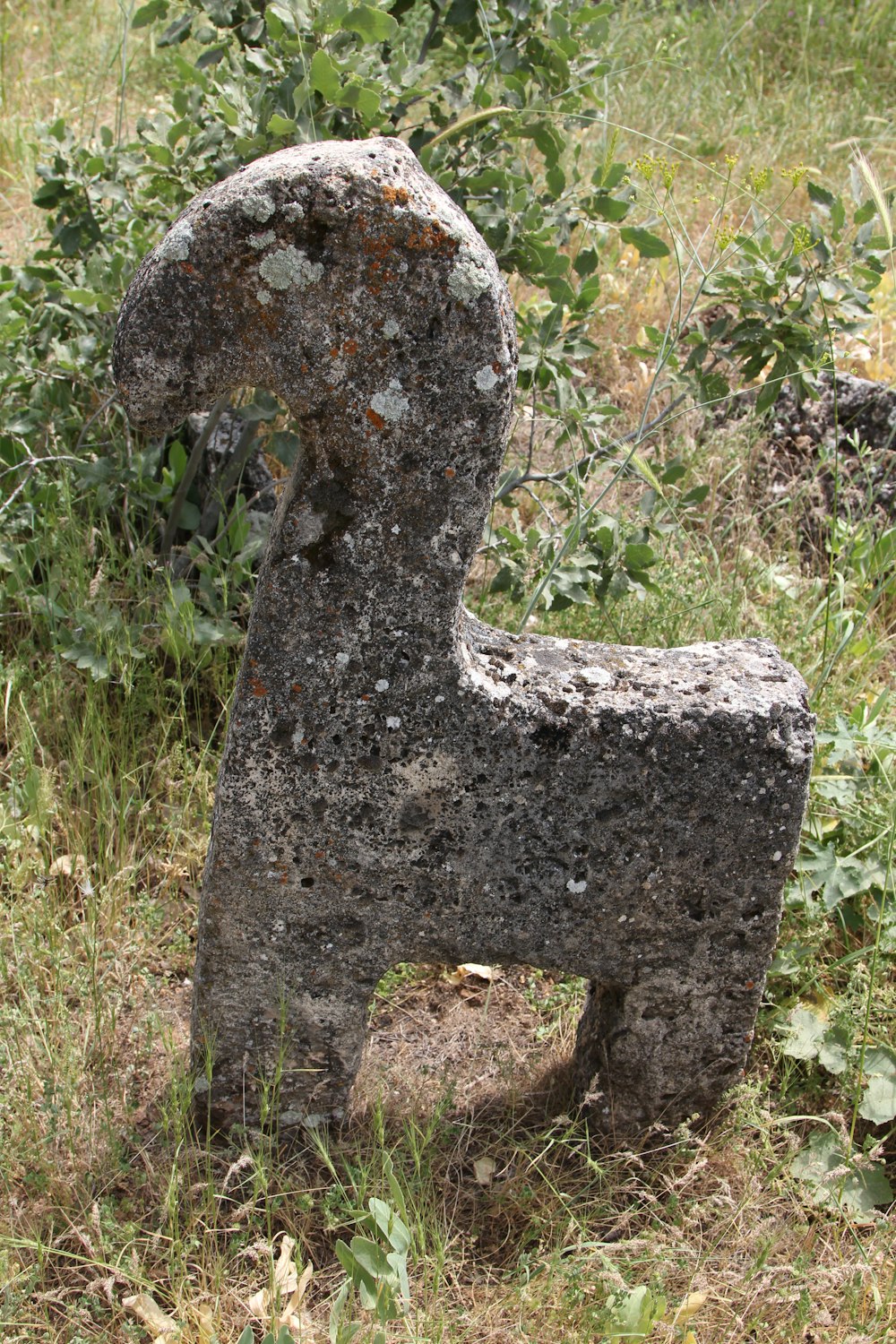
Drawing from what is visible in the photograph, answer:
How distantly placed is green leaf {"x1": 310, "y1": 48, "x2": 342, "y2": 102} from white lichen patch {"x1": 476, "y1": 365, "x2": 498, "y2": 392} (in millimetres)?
908

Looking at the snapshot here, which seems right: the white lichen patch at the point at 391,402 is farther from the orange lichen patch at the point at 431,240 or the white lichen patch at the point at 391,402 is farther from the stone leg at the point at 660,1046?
the stone leg at the point at 660,1046

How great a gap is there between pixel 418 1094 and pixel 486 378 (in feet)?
4.83

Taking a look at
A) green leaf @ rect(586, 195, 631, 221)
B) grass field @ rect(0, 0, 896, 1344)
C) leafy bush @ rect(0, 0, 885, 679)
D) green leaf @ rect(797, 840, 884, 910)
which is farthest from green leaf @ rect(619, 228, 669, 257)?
green leaf @ rect(797, 840, 884, 910)

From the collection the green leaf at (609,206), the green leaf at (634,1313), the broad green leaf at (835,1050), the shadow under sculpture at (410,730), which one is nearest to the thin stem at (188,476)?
the green leaf at (609,206)

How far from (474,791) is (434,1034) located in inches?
35.7

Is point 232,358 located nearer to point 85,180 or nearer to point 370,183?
point 370,183

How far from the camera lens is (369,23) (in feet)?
7.61

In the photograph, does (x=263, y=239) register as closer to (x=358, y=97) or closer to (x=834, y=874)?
(x=358, y=97)

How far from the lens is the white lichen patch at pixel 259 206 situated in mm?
1597

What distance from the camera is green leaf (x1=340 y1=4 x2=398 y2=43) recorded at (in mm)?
2291

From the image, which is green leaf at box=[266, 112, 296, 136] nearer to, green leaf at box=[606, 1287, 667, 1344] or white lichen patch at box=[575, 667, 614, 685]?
white lichen patch at box=[575, 667, 614, 685]

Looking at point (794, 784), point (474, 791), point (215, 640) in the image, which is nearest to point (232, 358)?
point (474, 791)

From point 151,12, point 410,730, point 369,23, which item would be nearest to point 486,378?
point 410,730

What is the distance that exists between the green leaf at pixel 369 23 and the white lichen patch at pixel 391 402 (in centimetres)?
102
